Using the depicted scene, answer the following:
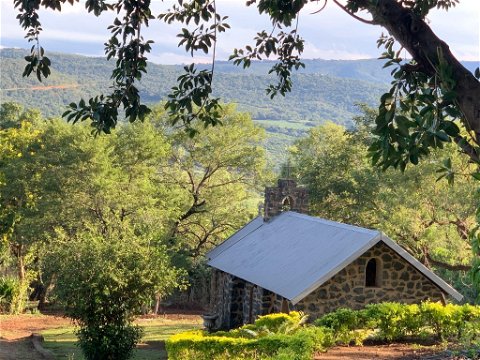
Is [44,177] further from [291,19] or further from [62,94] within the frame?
[62,94]

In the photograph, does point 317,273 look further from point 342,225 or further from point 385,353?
point 385,353

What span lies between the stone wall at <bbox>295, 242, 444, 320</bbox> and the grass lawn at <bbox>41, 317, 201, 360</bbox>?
5.26 meters

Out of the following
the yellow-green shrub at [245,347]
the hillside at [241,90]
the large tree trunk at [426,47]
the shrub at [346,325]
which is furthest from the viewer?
the hillside at [241,90]

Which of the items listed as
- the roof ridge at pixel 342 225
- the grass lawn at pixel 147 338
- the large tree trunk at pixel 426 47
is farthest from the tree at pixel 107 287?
the large tree trunk at pixel 426 47

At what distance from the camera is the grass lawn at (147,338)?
2197cm

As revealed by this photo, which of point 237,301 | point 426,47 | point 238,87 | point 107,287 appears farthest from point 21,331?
point 238,87

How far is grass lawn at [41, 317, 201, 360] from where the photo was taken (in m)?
22.0

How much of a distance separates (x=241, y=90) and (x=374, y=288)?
109 metres

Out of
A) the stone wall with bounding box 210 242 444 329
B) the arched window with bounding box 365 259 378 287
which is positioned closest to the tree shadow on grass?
the stone wall with bounding box 210 242 444 329

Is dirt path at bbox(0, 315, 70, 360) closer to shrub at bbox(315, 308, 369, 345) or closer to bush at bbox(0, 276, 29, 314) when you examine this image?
bush at bbox(0, 276, 29, 314)

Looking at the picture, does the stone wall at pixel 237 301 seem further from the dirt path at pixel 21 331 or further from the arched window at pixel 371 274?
the dirt path at pixel 21 331

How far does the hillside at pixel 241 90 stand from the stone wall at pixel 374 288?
272 feet

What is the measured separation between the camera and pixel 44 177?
32344 mm

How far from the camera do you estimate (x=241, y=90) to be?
416ft
